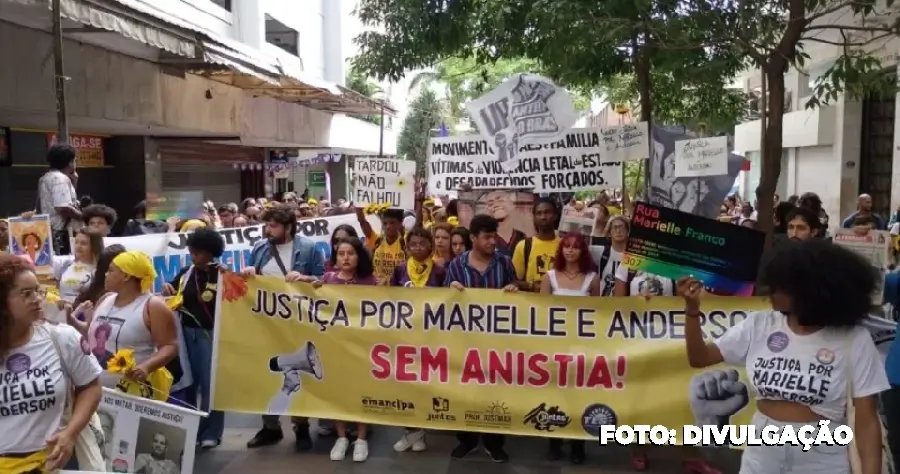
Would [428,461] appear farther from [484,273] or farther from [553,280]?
[553,280]

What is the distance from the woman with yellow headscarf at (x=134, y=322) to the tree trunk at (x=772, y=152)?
4.34 m

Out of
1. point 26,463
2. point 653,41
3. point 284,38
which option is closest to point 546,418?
point 26,463

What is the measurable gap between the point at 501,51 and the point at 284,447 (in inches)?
291

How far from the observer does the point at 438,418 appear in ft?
18.4

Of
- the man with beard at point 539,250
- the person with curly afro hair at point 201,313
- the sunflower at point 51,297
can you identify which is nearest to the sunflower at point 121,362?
the sunflower at point 51,297

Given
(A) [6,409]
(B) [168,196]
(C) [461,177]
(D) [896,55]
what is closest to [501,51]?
(C) [461,177]

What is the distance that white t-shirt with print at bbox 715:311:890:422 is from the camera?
304 cm

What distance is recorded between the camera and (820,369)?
305 centimetres

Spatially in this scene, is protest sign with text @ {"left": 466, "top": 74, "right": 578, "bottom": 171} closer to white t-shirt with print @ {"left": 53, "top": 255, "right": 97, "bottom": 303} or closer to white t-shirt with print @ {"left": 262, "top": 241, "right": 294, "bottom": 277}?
white t-shirt with print @ {"left": 262, "top": 241, "right": 294, "bottom": 277}

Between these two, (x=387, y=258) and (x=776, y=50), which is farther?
(x=387, y=258)

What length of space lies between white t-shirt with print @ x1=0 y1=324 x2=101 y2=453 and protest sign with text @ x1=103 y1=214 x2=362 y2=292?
11.8 ft

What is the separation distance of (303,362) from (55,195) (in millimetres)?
2804

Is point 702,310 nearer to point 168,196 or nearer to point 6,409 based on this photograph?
point 6,409

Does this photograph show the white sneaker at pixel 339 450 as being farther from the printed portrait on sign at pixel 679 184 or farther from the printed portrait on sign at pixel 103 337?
the printed portrait on sign at pixel 679 184
